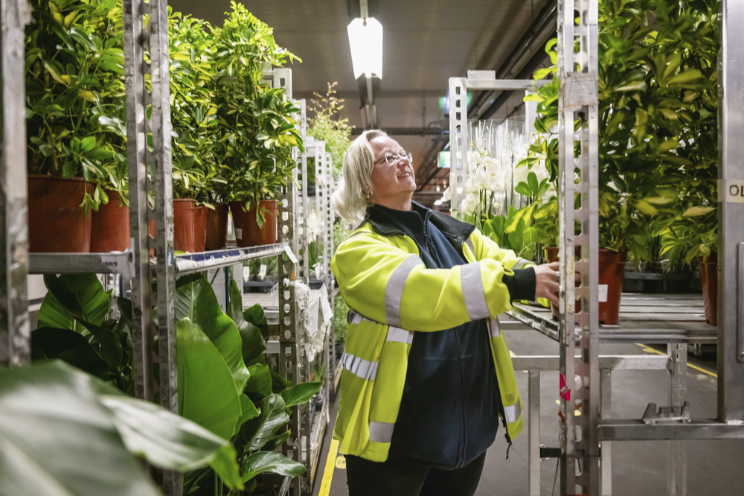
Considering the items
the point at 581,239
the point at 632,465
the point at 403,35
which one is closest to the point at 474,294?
the point at 581,239

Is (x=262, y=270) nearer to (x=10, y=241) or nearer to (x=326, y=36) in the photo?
(x=10, y=241)

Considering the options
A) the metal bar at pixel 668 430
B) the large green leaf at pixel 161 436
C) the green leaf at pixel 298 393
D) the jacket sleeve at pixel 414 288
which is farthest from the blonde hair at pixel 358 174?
the large green leaf at pixel 161 436

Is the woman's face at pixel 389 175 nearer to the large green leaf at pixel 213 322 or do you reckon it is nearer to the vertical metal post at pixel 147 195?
the large green leaf at pixel 213 322

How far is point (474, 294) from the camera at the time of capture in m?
1.09

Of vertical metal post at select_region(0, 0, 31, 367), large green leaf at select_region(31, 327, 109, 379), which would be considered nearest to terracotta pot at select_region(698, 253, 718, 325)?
vertical metal post at select_region(0, 0, 31, 367)

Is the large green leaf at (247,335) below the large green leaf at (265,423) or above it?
above

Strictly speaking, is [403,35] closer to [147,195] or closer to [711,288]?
[711,288]

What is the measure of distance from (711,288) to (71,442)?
4.47 ft

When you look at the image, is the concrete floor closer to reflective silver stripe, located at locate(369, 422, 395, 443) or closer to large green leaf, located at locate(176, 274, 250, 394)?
reflective silver stripe, located at locate(369, 422, 395, 443)

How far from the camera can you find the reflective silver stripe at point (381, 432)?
1.25 meters

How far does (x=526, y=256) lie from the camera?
1.81 m

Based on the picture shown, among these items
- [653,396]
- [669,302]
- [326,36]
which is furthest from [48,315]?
[326,36]

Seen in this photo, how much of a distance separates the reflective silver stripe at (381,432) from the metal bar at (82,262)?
2.63 feet

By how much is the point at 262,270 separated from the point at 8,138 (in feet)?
10.1
